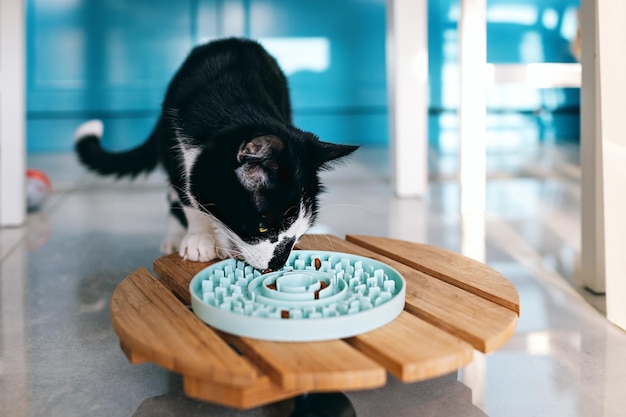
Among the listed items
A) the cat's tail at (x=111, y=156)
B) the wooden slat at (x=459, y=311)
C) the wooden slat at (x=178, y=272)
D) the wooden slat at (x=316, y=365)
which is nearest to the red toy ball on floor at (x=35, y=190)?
the cat's tail at (x=111, y=156)

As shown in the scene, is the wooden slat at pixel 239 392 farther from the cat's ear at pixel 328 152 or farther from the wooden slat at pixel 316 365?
the cat's ear at pixel 328 152

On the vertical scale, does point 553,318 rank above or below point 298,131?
below

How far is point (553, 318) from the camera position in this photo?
4.18 feet

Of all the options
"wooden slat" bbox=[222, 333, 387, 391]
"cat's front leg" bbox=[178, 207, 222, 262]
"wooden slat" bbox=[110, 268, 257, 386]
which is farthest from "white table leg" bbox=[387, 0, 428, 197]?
"wooden slat" bbox=[222, 333, 387, 391]

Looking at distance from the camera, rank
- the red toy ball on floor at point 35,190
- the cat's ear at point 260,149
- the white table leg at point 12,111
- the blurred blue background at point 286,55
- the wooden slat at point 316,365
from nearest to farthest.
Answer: the wooden slat at point 316,365, the cat's ear at point 260,149, the white table leg at point 12,111, the red toy ball on floor at point 35,190, the blurred blue background at point 286,55

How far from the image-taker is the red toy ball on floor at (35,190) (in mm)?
2301

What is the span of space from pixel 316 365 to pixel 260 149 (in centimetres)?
37

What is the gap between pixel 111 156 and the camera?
5.64ft

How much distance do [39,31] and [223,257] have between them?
3196 millimetres

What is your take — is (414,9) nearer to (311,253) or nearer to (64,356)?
(311,253)

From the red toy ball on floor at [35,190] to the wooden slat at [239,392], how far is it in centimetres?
182

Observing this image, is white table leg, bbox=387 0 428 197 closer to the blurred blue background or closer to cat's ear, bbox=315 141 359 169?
cat's ear, bbox=315 141 359 169

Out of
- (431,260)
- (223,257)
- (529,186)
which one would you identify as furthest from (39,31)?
(431,260)

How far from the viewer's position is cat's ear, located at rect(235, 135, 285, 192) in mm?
939
